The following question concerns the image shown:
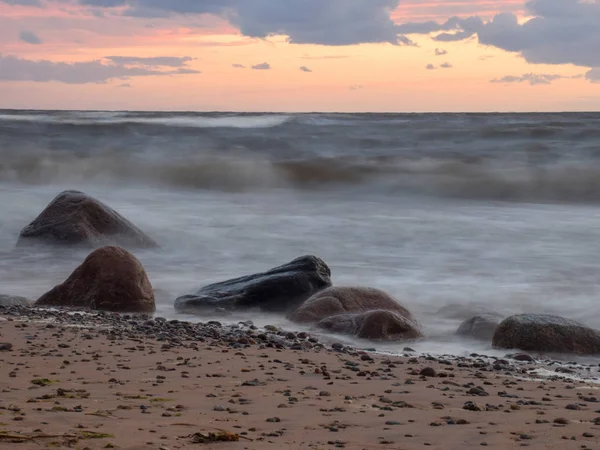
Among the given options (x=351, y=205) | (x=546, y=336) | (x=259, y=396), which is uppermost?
(x=351, y=205)

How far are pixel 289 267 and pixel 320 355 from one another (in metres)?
2.87

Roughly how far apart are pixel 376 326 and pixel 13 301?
326 cm

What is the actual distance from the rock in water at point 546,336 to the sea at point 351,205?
26cm

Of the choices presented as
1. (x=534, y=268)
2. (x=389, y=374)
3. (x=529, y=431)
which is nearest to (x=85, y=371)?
(x=389, y=374)

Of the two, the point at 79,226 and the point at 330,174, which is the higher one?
the point at 330,174

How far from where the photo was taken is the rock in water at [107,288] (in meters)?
7.78

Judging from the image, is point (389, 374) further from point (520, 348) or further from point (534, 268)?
point (534, 268)

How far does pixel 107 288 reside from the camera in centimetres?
783

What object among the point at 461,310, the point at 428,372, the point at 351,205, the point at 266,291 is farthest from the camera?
the point at 351,205

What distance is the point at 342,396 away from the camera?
14.2 feet

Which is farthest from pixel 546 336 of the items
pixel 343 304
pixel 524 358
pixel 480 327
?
pixel 343 304

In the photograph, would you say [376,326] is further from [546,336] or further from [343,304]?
[546,336]

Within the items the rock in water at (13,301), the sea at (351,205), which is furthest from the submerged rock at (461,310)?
the rock in water at (13,301)

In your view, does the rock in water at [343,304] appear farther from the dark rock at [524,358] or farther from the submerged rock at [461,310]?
the dark rock at [524,358]
